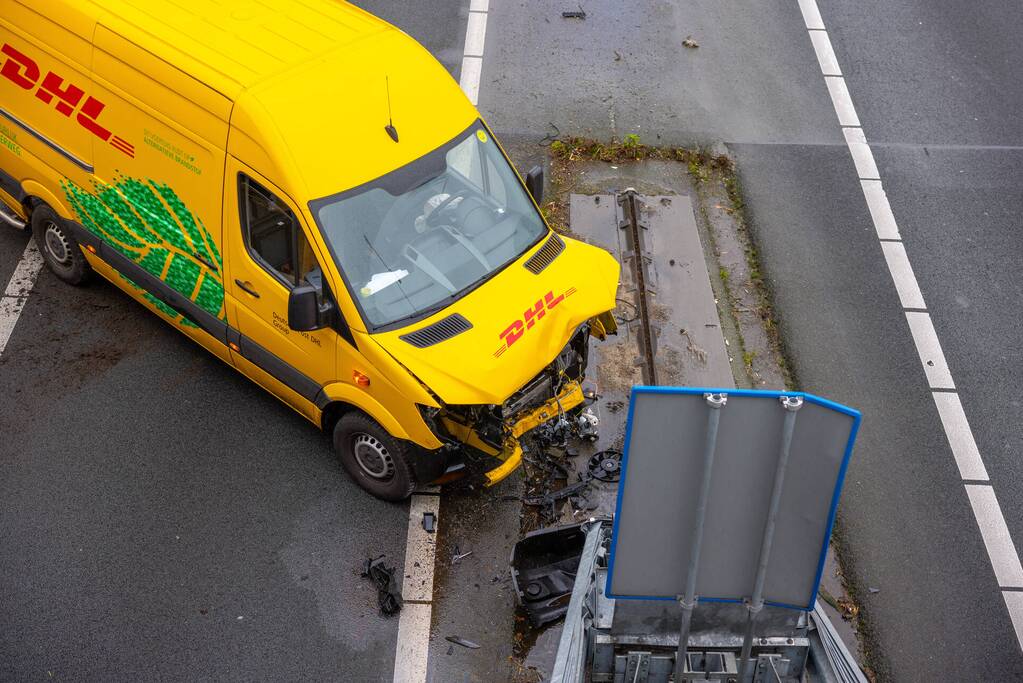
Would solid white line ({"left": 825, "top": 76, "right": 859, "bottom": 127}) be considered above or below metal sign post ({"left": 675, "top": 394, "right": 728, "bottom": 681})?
below

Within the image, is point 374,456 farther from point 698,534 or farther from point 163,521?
point 698,534

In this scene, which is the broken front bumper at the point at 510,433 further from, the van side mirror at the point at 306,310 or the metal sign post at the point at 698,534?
the metal sign post at the point at 698,534

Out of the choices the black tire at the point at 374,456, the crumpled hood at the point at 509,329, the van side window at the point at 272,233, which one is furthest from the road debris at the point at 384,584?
the van side window at the point at 272,233

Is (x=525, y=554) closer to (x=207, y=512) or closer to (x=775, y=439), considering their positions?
(x=207, y=512)

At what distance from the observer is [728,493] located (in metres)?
4.58

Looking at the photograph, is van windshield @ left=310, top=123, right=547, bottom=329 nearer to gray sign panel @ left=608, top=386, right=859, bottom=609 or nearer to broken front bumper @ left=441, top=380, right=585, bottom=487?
broken front bumper @ left=441, top=380, right=585, bottom=487

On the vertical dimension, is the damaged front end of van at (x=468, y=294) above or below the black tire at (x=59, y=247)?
above

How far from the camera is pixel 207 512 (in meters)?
7.69

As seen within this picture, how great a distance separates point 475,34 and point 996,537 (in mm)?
8231

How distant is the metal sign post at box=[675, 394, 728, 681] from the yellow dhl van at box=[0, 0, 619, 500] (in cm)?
239

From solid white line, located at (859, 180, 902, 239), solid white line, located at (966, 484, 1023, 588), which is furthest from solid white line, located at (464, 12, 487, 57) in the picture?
solid white line, located at (966, 484, 1023, 588)

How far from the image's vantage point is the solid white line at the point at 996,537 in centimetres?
763

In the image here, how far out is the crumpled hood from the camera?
22.4 feet

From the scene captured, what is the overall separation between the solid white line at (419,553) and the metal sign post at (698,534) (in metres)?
2.67
